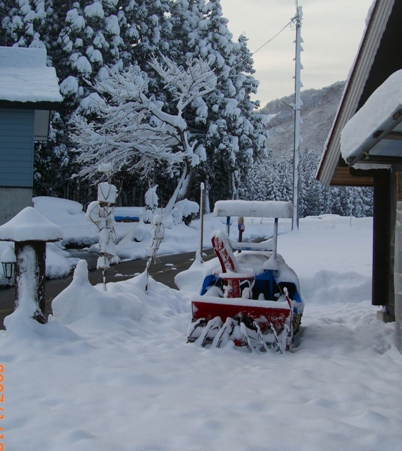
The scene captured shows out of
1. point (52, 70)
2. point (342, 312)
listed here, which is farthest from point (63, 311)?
point (52, 70)

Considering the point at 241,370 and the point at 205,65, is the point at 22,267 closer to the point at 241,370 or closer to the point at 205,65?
the point at 241,370

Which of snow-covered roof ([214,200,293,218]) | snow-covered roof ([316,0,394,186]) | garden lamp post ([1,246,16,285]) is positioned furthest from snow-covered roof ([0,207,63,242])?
garden lamp post ([1,246,16,285])

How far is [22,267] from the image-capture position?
536 centimetres

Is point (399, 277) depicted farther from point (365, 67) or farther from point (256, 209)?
point (365, 67)

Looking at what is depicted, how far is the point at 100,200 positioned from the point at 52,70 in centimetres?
1109

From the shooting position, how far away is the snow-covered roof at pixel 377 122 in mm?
4176

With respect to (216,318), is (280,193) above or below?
above

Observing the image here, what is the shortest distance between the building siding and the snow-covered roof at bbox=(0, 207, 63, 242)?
397 inches

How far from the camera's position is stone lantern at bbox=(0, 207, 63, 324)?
17.4 feet

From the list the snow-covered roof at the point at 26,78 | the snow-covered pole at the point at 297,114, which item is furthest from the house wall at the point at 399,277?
the snow-covered pole at the point at 297,114

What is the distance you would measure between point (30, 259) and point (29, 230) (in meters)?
0.37

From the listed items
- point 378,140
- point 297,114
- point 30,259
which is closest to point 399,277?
point 378,140

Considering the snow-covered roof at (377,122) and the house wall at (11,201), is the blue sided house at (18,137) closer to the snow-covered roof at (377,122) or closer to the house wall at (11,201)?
the house wall at (11,201)

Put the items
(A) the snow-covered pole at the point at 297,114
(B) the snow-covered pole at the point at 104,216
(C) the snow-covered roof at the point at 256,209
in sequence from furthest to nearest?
(A) the snow-covered pole at the point at 297,114 → (B) the snow-covered pole at the point at 104,216 → (C) the snow-covered roof at the point at 256,209
